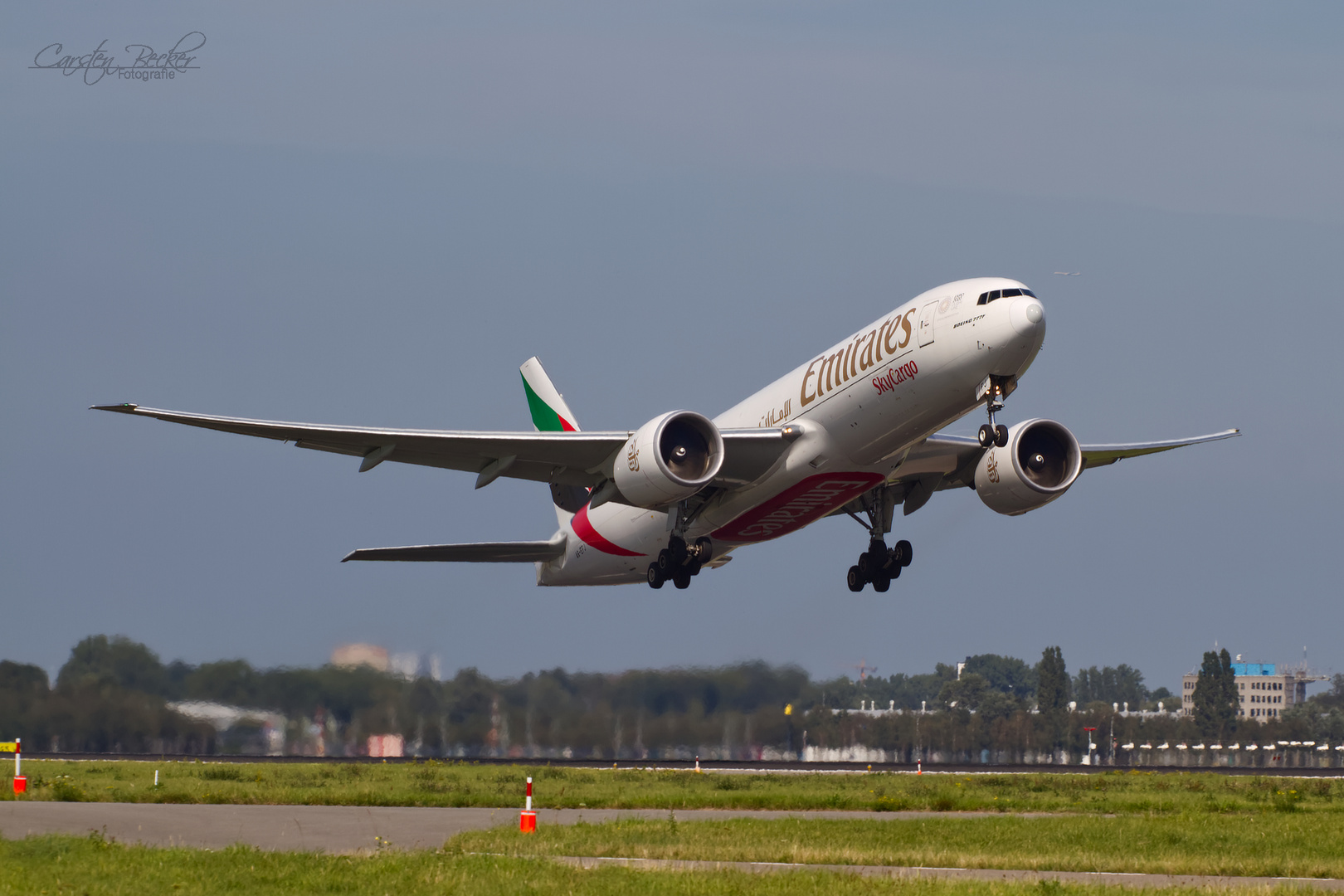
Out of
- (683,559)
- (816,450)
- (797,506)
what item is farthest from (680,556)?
(816,450)

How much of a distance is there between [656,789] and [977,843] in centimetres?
1533

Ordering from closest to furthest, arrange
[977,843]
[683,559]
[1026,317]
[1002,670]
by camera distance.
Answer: [977,843]
[1026,317]
[683,559]
[1002,670]

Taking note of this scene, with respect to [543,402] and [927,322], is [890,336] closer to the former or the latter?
[927,322]

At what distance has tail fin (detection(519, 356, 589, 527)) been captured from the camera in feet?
130

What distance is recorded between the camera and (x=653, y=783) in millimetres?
40375

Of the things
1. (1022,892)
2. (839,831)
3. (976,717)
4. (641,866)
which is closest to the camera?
(1022,892)

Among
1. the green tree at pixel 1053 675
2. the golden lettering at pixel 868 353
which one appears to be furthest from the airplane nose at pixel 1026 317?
the green tree at pixel 1053 675

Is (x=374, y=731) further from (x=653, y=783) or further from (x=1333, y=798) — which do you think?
(x=1333, y=798)

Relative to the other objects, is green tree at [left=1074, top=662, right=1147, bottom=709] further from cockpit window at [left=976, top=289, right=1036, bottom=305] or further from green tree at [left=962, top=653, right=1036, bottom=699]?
cockpit window at [left=976, top=289, right=1036, bottom=305]

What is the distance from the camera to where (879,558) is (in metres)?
35.3

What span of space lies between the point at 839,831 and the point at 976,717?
4820cm

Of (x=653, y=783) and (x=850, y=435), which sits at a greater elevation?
(x=850, y=435)

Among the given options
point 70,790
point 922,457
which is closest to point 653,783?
point 922,457

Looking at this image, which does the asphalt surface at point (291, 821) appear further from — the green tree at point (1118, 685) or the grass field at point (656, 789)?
the green tree at point (1118, 685)
